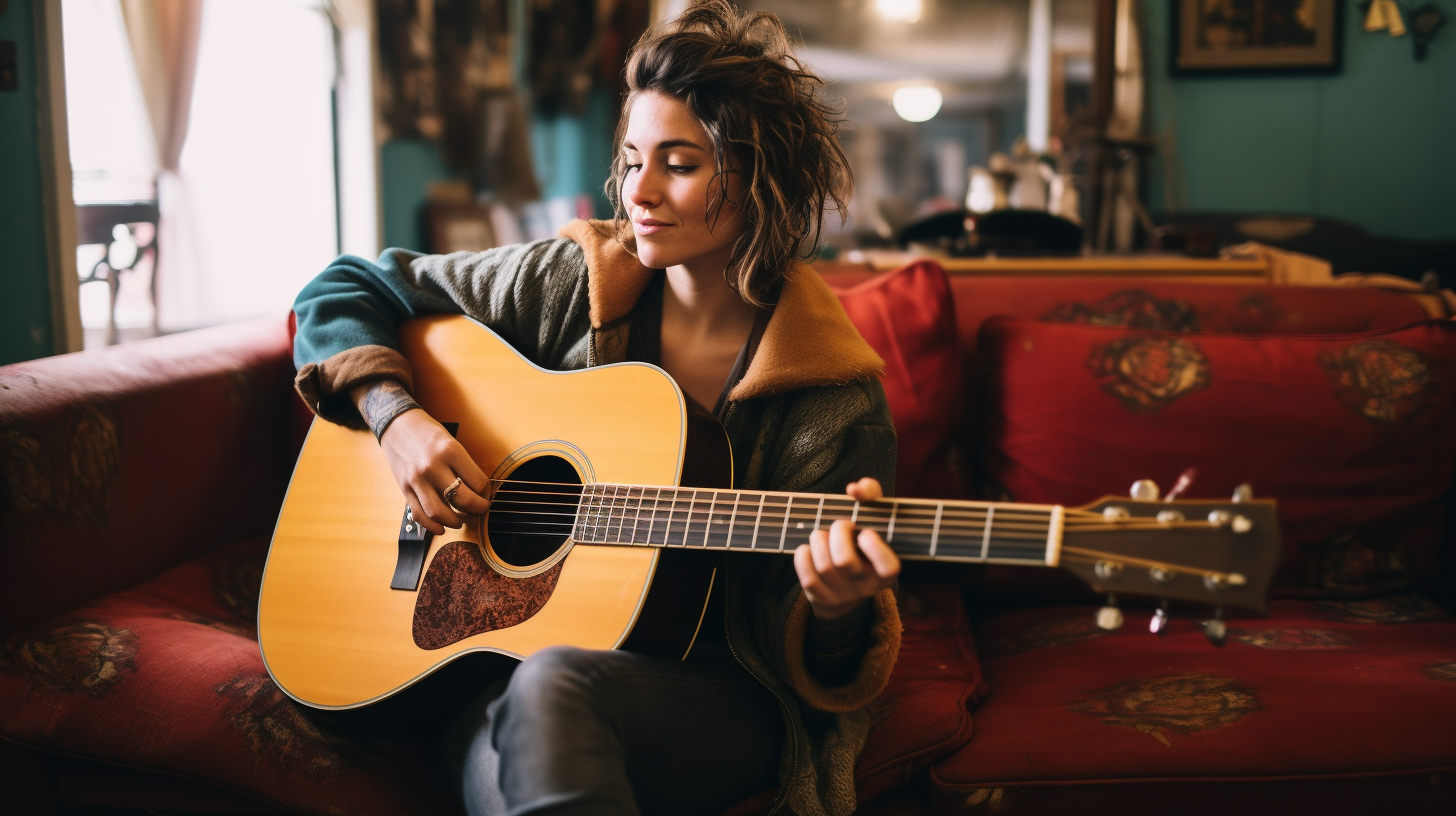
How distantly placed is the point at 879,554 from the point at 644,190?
54 cm

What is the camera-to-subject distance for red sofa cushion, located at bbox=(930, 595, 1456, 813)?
109 centimetres

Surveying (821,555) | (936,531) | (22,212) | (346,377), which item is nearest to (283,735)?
(346,377)

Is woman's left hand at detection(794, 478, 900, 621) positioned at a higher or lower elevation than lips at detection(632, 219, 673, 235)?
lower

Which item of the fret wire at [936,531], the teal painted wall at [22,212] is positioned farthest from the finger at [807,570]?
the teal painted wall at [22,212]

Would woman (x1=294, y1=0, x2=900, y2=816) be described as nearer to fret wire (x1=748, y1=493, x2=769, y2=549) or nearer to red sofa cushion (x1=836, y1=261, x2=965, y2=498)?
fret wire (x1=748, y1=493, x2=769, y2=549)

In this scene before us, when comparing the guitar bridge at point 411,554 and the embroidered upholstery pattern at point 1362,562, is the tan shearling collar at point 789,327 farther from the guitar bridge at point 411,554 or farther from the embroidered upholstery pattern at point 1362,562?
the embroidered upholstery pattern at point 1362,562

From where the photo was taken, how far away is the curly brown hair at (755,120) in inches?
46.4

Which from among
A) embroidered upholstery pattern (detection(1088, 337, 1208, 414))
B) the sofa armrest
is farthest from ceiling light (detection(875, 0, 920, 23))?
the sofa armrest

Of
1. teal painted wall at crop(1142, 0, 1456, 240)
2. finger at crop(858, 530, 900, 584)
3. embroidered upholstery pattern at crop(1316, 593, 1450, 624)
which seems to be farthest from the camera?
teal painted wall at crop(1142, 0, 1456, 240)

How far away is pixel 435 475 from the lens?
1.14 meters

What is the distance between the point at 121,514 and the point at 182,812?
408 mm

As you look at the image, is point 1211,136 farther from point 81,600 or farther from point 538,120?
point 81,600

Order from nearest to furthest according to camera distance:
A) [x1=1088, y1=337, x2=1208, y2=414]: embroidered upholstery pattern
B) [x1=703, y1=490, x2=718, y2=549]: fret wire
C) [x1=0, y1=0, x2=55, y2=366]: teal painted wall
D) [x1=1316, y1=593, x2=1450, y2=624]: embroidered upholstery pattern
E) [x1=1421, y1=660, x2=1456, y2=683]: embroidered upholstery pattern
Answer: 1. [x1=703, y1=490, x2=718, y2=549]: fret wire
2. [x1=1421, y1=660, x2=1456, y2=683]: embroidered upholstery pattern
3. [x1=1316, y1=593, x2=1450, y2=624]: embroidered upholstery pattern
4. [x1=1088, y1=337, x2=1208, y2=414]: embroidered upholstery pattern
5. [x1=0, y1=0, x2=55, y2=366]: teal painted wall

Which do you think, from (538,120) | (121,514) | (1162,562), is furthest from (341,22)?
(1162,562)
